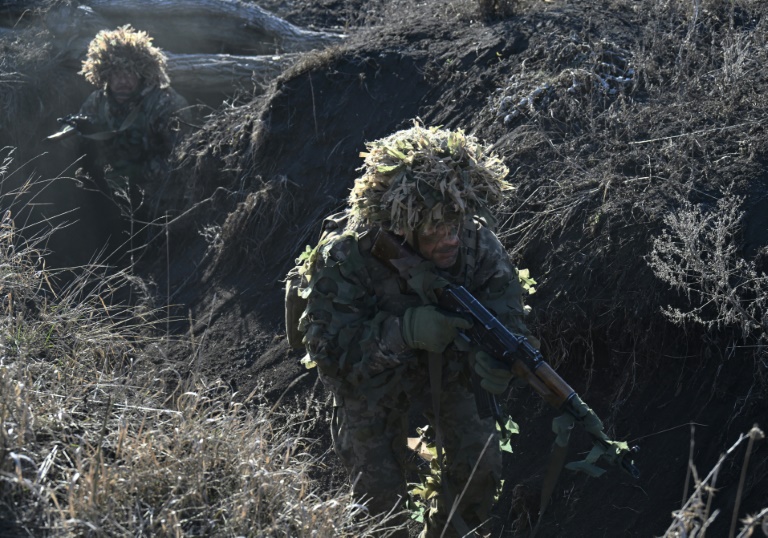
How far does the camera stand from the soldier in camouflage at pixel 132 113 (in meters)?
9.45

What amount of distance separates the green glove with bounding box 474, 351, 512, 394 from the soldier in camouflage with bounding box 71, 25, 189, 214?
6.13m

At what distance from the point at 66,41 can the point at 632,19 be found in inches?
264

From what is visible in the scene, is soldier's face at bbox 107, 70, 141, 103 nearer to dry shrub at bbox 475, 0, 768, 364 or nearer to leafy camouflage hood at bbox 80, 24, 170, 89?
leafy camouflage hood at bbox 80, 24, 170, 89

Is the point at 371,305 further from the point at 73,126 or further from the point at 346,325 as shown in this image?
the point at 73,126

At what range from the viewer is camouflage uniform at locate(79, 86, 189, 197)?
31.3ft

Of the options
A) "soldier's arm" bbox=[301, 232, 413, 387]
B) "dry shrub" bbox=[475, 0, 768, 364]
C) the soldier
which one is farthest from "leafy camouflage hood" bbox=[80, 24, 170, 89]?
"soldier's arm" bbox=[301, 232, 413, 387]

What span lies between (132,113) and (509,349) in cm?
670

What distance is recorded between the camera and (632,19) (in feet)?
25.7

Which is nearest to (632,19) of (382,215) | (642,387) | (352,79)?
(352,79)

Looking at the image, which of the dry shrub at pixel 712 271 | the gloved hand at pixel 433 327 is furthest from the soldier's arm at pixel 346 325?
the dry shrub at pixel 712 271

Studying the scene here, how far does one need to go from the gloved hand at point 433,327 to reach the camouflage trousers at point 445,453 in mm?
473

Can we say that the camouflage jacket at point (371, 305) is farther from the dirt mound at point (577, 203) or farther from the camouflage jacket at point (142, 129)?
the camouflage jacket at point (142, 129)

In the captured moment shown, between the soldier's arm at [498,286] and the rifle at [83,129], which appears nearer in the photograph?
the soldier's arm at [498,286]

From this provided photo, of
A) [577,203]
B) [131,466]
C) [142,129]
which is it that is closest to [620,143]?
[577,203]
